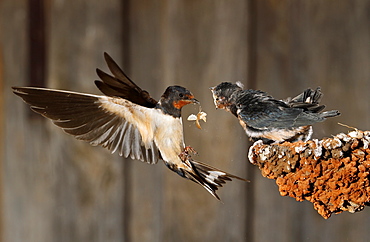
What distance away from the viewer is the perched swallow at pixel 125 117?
0.56 metres

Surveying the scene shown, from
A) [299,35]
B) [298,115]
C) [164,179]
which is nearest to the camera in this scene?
[298,115]

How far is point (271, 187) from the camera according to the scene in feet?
3.45

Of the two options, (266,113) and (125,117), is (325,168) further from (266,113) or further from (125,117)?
(125,117)

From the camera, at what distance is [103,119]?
0.61 m

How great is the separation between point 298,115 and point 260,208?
0.55m

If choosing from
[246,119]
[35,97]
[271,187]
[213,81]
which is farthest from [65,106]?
[271,187]

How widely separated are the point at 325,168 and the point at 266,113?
0.08 metres

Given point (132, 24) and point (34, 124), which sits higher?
point (132, 24)

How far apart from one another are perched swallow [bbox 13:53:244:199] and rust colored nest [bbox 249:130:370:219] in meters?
0.08

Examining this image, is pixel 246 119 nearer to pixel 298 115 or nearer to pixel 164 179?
pixel 298 115

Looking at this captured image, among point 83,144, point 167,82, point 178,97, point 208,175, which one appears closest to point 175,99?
point 178,97

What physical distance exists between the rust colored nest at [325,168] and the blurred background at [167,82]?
0.38 m

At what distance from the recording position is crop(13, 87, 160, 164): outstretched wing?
1.89ft

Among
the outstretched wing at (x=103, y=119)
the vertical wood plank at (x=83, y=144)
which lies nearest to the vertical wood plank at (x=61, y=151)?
the vertical wood plank at (x=83, y=144)
